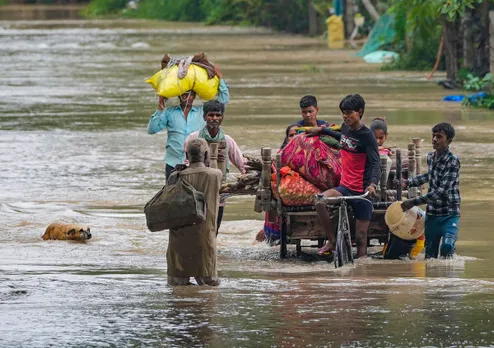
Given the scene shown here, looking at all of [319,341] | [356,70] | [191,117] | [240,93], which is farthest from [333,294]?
[356,70]

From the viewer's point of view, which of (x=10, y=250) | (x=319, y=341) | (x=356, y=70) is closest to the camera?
(x=319, y=341)

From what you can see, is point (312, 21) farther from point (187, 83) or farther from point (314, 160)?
point (314, 160)

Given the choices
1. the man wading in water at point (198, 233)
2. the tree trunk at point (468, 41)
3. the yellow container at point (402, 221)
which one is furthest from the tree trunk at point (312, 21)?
the man wading in water at point (198, 233)

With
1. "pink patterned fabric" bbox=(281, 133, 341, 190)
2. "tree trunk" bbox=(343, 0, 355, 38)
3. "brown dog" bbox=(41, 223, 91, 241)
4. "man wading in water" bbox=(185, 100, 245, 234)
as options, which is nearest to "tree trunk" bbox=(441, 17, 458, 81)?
"brown dog" bbox=(41, 223, 91, 241)

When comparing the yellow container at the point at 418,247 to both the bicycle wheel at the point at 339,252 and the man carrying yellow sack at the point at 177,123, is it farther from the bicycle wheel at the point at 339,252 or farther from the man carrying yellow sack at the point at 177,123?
the man carrying yellow sack at the point at 177,123

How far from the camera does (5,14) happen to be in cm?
9200

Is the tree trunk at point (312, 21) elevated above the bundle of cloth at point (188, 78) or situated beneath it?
elevated above

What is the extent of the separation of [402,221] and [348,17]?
42653 millimetres

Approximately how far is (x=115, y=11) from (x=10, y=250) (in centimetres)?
8678

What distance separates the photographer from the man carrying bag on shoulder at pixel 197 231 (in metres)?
9.30

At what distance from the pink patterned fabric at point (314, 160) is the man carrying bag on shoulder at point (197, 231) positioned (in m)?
1.47

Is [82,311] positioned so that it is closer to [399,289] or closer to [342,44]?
[399,289]

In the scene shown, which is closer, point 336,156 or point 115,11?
point 336,156

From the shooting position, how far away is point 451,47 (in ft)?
101
